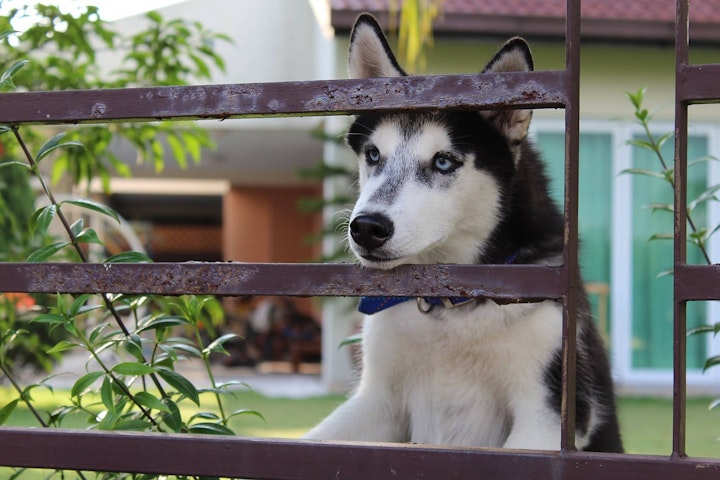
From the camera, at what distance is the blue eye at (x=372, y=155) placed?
225 centimetres

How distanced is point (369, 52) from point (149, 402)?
105cm

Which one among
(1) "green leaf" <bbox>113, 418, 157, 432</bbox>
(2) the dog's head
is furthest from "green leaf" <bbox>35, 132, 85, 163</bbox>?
(2) the dog's head

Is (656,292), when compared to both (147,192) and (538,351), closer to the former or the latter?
(538,351)

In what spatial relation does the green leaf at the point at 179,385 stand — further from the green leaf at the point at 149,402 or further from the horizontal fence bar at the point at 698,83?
the horizontal fence bar at the point at 698,83

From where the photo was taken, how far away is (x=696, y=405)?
25.9 feet

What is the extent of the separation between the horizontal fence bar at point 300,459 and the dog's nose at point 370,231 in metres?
0.47

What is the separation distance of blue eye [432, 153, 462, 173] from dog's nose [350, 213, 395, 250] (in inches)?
15.3

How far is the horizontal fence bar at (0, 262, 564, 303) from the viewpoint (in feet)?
4.65

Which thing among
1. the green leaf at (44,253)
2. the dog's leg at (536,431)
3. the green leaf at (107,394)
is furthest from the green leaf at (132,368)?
the dog's leg at (536,431)

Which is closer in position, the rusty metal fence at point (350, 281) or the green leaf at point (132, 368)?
the rusty metal fence at point (350, 281)

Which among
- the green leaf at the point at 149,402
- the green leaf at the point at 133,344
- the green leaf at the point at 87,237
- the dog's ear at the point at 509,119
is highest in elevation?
the dog's ear at the point at 509,119

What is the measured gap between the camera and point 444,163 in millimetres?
2168

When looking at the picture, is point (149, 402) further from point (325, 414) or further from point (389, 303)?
point (325, 414)

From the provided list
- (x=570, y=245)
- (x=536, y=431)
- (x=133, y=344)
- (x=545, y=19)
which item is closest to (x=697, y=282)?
(x=570, y=245)
